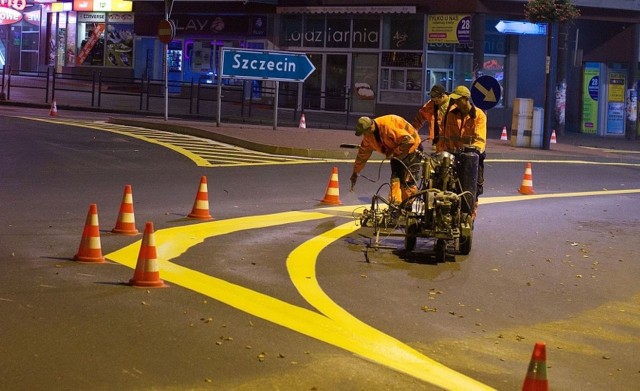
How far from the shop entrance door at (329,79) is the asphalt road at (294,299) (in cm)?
2282

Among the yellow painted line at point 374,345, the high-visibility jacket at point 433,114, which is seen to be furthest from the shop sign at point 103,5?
the yellow painted line at point 374,345

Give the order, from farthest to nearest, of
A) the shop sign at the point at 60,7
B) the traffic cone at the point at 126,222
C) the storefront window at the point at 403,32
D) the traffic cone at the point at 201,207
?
the shop sign at the point at 60,7 < the storefront window at the point at 403,32 < the traffic cone at the point at 201,207 < the traffic cone at the point at 126,222

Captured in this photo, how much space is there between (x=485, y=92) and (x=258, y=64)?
9495 millimetres

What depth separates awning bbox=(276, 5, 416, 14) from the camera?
36719mm

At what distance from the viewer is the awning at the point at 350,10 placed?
1446 inches

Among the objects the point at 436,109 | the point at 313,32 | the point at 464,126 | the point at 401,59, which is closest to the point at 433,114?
the point at 436,109

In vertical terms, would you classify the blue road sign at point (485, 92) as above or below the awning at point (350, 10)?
below

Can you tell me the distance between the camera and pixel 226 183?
56.4 ft

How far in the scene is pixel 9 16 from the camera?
49.9 m

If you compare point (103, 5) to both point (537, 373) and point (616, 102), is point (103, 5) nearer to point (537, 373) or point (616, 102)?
point (616, 102)

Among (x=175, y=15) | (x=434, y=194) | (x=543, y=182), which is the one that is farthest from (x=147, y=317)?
(x=175, y=15)

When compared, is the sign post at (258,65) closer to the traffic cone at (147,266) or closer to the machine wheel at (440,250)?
the machine wheel at (440,250)

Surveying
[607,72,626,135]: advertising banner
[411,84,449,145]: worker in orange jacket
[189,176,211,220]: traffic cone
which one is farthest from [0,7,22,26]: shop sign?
[411,84,449,145]: worker in orange jacket

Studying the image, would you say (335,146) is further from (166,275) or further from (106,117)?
(166,275)
